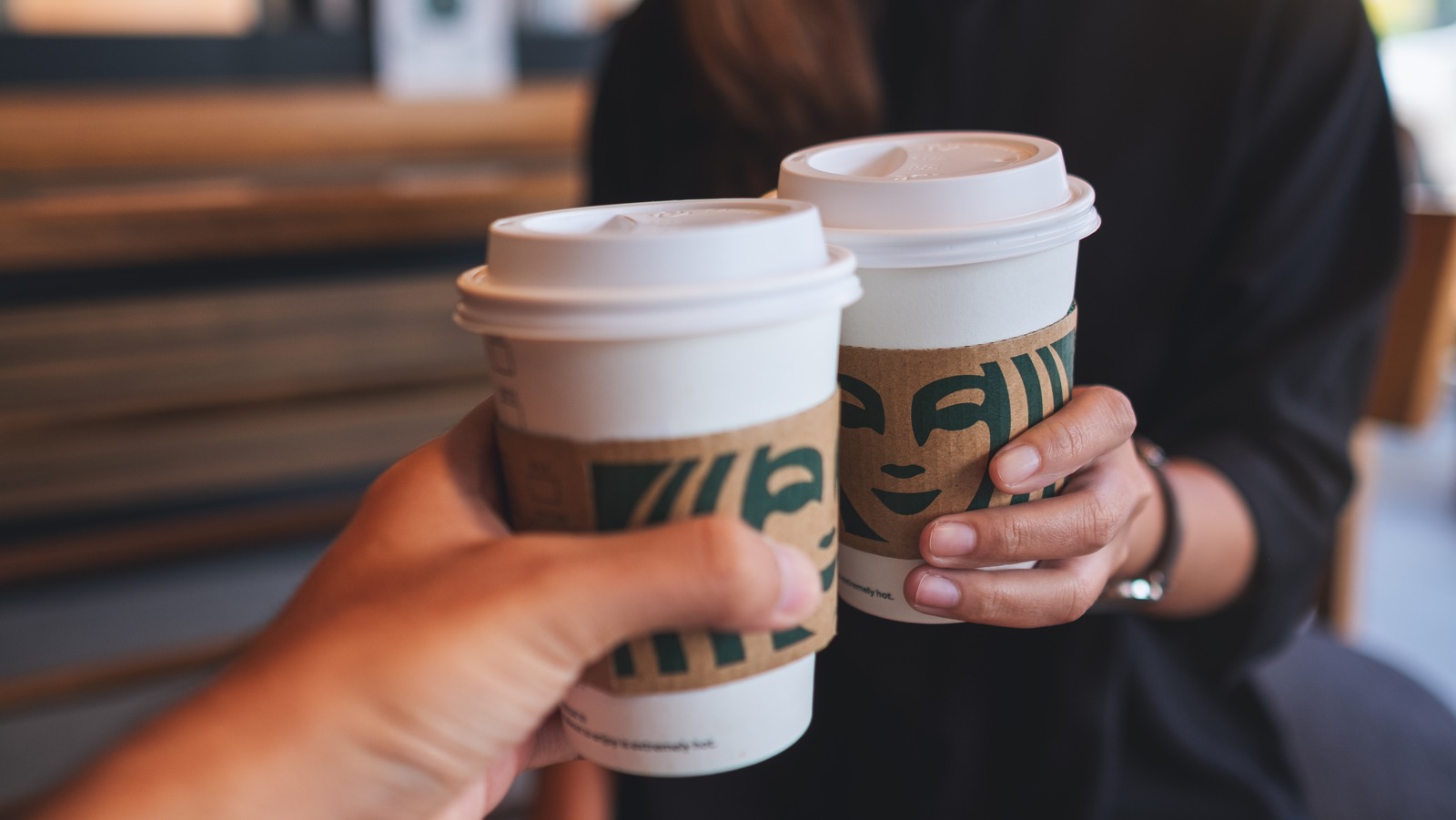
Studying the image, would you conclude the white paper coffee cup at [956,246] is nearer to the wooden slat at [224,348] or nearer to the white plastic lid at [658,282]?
the white plastic lid at [658,282]

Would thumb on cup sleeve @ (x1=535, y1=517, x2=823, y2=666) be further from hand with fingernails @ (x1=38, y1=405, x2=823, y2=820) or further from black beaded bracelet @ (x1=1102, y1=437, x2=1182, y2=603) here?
black beaded bracelet @ (x1=1102, y1=437, x2=1182, y2=603)

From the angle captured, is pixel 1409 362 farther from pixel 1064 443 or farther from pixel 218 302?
pixel 218 302

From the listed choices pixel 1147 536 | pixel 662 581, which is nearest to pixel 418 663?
pixel 662 581

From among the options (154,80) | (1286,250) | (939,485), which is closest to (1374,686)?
(1286,250)

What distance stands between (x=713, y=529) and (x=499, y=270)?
17 centimetres

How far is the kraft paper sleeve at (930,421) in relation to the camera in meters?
0.54

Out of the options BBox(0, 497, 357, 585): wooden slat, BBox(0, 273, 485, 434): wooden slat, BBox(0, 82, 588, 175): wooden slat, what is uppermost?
BBox(0, 82, 588, 175): wooden slat

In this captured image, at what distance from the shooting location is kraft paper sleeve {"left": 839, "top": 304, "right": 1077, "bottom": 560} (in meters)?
0.54

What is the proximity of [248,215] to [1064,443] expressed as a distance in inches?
90.0

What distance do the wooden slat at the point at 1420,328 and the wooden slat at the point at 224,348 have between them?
2.09m

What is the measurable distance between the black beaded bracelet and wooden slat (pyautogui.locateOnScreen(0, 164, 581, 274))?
2011 mm

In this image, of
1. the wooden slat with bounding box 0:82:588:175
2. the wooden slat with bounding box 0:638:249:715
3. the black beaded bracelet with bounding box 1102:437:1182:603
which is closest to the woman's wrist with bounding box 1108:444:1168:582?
the black beaded bracelet with bounding box 1102:437:1182:603

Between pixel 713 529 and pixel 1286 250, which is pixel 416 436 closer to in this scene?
pixel 1286 250

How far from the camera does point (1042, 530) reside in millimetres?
575
